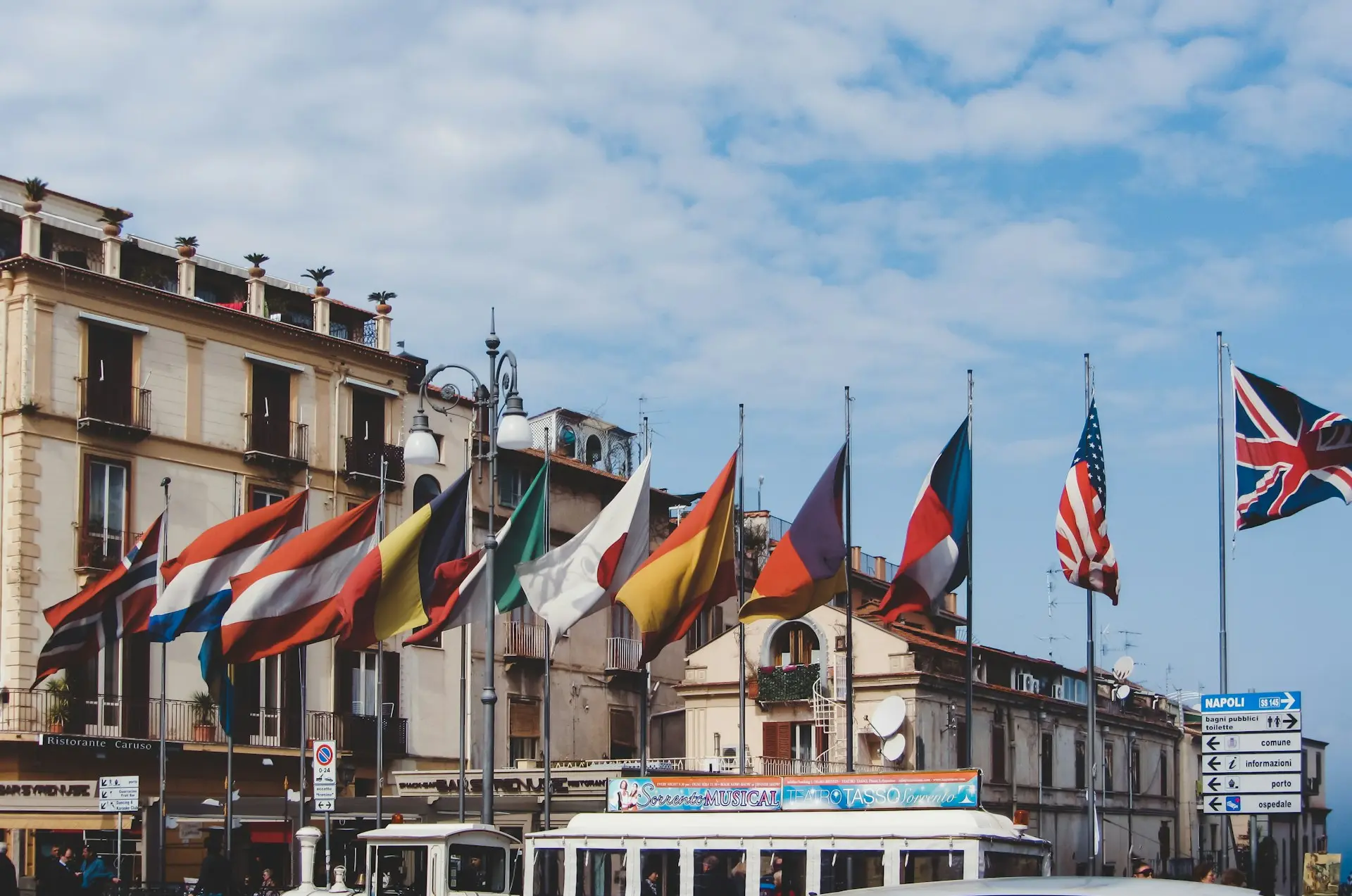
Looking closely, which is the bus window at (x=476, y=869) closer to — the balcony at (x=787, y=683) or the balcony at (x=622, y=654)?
the balcony at (x=787, y=683)

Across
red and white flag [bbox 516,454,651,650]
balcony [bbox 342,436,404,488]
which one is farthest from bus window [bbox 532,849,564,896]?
balcony [bbox 342,436,404,488]

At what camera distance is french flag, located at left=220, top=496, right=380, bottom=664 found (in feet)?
91.8

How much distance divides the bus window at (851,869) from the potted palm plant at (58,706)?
73.0 feet

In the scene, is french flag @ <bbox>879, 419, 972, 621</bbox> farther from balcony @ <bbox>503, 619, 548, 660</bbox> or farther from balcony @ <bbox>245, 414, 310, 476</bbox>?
balcony @ <bbox>503, 619, 548, 660</bbox>

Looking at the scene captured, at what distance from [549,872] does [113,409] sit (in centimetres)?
2160

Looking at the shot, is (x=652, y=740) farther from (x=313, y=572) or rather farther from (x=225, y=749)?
(x=313, y=572)

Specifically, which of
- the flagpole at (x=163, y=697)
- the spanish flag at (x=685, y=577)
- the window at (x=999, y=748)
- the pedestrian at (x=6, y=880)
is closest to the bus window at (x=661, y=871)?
the spanish flag at (x=685, y=577)

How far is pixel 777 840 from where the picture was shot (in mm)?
22750

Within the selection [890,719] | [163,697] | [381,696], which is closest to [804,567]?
[163,697]

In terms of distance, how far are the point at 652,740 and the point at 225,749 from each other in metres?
16.6

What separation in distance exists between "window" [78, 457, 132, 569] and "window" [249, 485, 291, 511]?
3717 mm

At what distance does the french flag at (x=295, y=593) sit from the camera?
91.8 ft

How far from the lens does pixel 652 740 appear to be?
55250mm

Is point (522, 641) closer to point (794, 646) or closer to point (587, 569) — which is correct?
point (794, 646)
